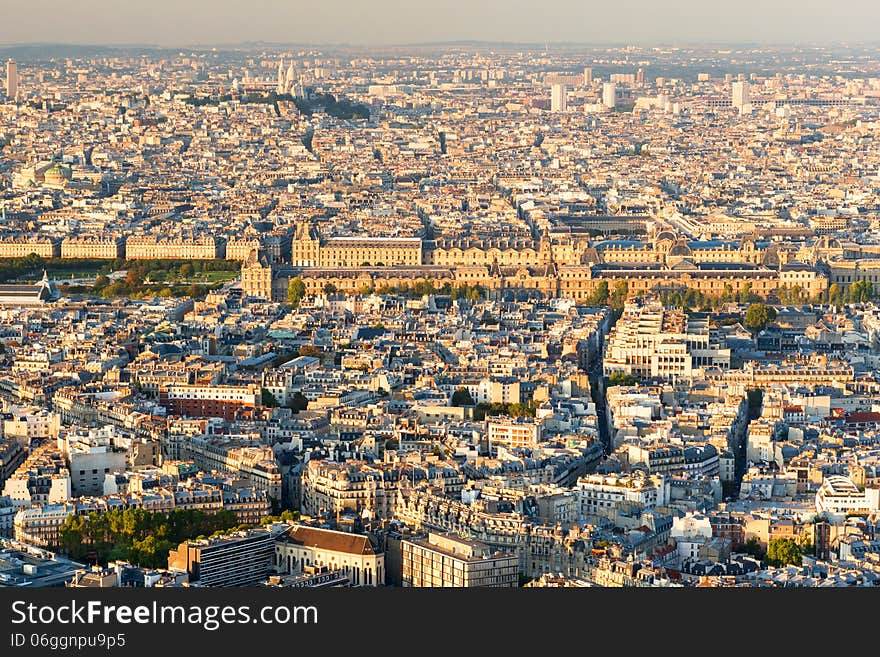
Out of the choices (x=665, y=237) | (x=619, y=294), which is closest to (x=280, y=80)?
(x=665, y=237)

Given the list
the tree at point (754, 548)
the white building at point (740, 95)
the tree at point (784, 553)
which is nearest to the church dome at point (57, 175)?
the white building at point (740, 95)

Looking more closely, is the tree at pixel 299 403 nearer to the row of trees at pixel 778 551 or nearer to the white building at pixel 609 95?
the row of trees at pixel 778 551

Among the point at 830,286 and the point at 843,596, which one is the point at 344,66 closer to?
the point at 830,286

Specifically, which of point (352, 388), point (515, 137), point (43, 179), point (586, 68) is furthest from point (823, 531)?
point (515, 137)

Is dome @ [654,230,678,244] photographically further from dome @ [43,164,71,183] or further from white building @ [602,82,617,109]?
white building @ [602,82,617,109]

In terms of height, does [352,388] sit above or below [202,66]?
below

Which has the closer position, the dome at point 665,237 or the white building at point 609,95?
the dome at point 665,237

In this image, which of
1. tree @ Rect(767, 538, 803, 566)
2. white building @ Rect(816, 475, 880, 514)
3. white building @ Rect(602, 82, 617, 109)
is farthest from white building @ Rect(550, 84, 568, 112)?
tree @ Rect(767, 538, 803, 566)
